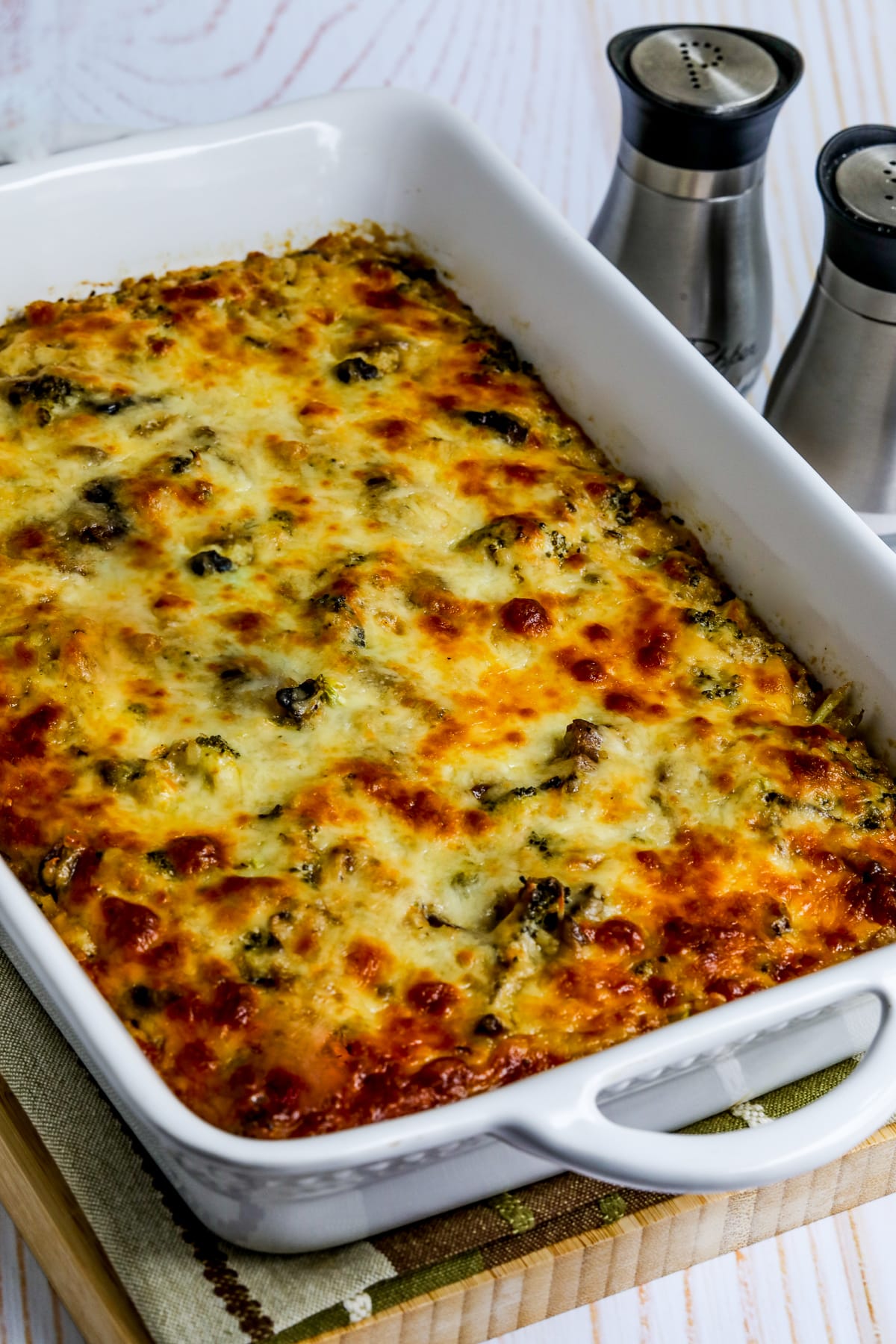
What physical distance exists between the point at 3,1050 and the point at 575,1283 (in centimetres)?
100

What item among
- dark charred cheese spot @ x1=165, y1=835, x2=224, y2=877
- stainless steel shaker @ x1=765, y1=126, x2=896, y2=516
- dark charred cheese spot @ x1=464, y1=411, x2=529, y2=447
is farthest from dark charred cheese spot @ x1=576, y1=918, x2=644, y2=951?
stainless steel shaker @ x1=765, y1=126, x2=896, y2=516

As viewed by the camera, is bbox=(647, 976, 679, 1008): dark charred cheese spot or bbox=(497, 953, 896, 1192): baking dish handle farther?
bbox=(647, 976, 679, 1008): dark charred cheese spot

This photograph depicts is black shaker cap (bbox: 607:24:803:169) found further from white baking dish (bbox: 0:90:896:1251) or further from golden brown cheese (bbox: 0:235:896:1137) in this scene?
golden brown cheese (bbox: 0:235:896:1137)

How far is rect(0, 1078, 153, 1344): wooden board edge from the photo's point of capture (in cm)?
281

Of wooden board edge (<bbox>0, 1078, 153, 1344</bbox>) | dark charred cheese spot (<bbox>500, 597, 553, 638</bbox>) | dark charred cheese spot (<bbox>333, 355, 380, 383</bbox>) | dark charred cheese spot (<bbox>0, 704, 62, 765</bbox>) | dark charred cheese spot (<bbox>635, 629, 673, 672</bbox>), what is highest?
dark charred cheese spot (<bbox>333, 355, 380, 383</bbox>)

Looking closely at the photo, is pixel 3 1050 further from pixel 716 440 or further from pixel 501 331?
pixel 501 331

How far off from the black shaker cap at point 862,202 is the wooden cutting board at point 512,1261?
179 centimetres

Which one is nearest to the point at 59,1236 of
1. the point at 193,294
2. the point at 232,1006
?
the point at 232,1006

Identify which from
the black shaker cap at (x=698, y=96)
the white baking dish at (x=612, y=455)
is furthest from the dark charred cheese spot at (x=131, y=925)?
the black shaker cap at (x=698, y=96)

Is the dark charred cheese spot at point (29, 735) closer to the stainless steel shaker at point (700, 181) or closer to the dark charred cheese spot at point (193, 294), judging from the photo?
the dark charred cheese spot at point (193, 294)

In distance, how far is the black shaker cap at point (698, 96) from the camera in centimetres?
409

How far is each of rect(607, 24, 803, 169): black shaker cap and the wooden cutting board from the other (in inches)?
86.8

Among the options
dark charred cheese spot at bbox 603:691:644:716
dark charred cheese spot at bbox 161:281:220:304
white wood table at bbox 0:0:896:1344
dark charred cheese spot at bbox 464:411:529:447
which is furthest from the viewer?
white wood table at bbox 0:0:896:1344

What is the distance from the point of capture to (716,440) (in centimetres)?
363
